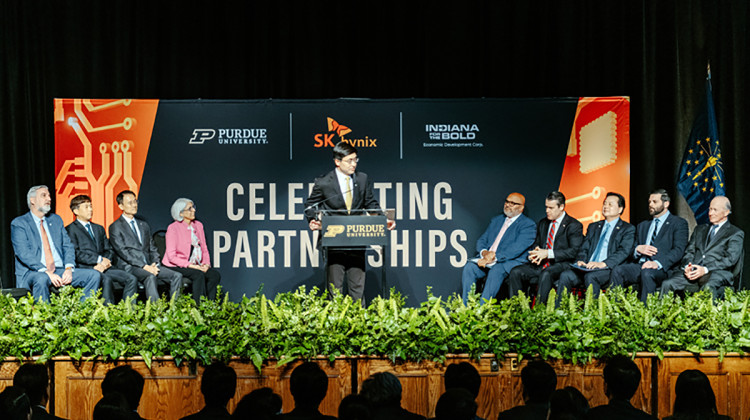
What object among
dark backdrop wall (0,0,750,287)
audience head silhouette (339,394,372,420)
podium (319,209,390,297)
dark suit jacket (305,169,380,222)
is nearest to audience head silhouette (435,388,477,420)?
audience head silhouette (339,394,372,420)

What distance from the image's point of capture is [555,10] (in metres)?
9.19

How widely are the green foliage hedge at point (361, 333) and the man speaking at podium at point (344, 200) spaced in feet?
7.76

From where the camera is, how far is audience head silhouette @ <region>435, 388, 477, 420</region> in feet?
10.4

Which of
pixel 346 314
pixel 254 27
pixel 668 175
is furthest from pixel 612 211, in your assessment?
pixel 254 27

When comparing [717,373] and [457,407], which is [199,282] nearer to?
[717,373]

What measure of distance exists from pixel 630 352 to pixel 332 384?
180 cm

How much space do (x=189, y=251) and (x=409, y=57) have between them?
11.4 feet

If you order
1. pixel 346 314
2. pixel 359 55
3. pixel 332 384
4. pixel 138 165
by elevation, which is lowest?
pixel 332 384

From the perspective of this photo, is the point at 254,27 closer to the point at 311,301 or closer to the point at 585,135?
the point at 585,135

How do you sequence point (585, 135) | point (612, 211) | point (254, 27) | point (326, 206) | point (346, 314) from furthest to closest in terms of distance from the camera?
point (254, 27)
point (585, 135)
point (612, 211)
point (326, 206)
point (346, 314)

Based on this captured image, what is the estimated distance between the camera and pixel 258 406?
3.41 m

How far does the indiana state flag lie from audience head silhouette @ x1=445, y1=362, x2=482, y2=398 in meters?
4.98

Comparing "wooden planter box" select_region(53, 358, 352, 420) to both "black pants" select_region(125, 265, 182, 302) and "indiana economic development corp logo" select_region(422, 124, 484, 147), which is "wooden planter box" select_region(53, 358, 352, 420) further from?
"indiana economic development corp logo" select_region(422, 124, 484, 147)

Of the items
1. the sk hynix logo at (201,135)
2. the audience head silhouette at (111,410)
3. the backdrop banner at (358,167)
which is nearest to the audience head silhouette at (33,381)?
the audience head silhouette at (111,410)
